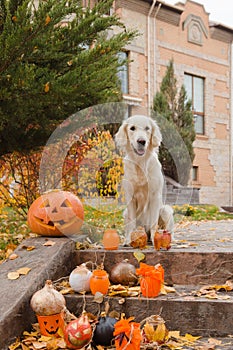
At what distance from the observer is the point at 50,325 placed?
2.62 m

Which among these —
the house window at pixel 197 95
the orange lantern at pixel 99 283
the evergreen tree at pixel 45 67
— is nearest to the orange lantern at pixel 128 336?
the orange lantern at pixel 99 283

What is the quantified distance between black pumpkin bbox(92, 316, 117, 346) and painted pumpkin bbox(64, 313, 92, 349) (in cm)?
6

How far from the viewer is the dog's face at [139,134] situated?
3.34 metres

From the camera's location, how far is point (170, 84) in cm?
1360

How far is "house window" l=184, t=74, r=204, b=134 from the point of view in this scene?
16.7m

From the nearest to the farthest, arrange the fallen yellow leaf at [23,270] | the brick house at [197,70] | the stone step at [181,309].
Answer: the stone step at [181,309]
the fallen yellow leaf at [23,270]
the brick house at [197,70]

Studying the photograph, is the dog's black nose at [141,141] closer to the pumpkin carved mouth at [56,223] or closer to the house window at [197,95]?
the pumpkin carved mouth at [56,223]

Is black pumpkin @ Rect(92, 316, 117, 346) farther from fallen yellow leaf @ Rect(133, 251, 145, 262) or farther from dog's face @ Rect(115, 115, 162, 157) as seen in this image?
dog's face @ Rect(115, 115, 162, 157)

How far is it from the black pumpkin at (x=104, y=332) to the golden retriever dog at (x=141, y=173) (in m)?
1.14

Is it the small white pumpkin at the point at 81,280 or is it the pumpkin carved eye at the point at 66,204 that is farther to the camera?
the pumpkin carved eye at the point at 66,204

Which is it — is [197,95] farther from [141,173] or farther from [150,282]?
[150,282]

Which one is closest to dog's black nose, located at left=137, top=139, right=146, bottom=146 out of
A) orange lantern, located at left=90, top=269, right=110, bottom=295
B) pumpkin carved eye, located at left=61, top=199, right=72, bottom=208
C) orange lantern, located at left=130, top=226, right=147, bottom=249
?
orange lantern, located at left=130, top=226, right=147, bottom=249

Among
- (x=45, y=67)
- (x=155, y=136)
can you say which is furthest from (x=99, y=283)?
(x=45, y=67)

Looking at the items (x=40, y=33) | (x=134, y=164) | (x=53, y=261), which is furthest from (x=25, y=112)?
(x=53, y=261)
